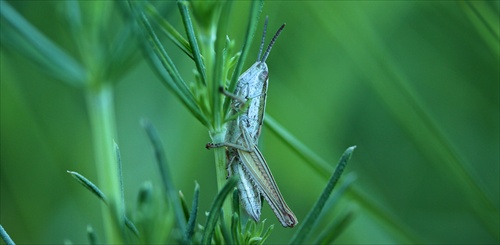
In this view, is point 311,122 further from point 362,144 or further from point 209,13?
point 209,13

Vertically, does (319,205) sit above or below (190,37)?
below

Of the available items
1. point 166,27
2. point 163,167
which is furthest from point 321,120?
point 163,167

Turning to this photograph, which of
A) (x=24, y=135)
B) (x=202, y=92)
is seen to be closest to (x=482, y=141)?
(x=24, y=135)

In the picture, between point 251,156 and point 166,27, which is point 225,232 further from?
point 251,156

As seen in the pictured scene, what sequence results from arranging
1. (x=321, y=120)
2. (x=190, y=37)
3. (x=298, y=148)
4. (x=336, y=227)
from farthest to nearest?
(x=321, y=120) < (x=298, y=148) < (x=190, y=37) < (x=336, y=227)

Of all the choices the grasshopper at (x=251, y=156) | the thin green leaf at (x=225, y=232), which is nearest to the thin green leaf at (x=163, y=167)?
the thin green leaf at (x=225, y=232)

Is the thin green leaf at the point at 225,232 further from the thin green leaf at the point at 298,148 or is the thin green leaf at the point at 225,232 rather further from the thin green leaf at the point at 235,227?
the thin green leaf at the point at 298,148

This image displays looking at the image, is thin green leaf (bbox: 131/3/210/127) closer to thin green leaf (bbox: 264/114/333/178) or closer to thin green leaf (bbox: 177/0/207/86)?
thin green leaf (bbox: 177/0/207/86)
